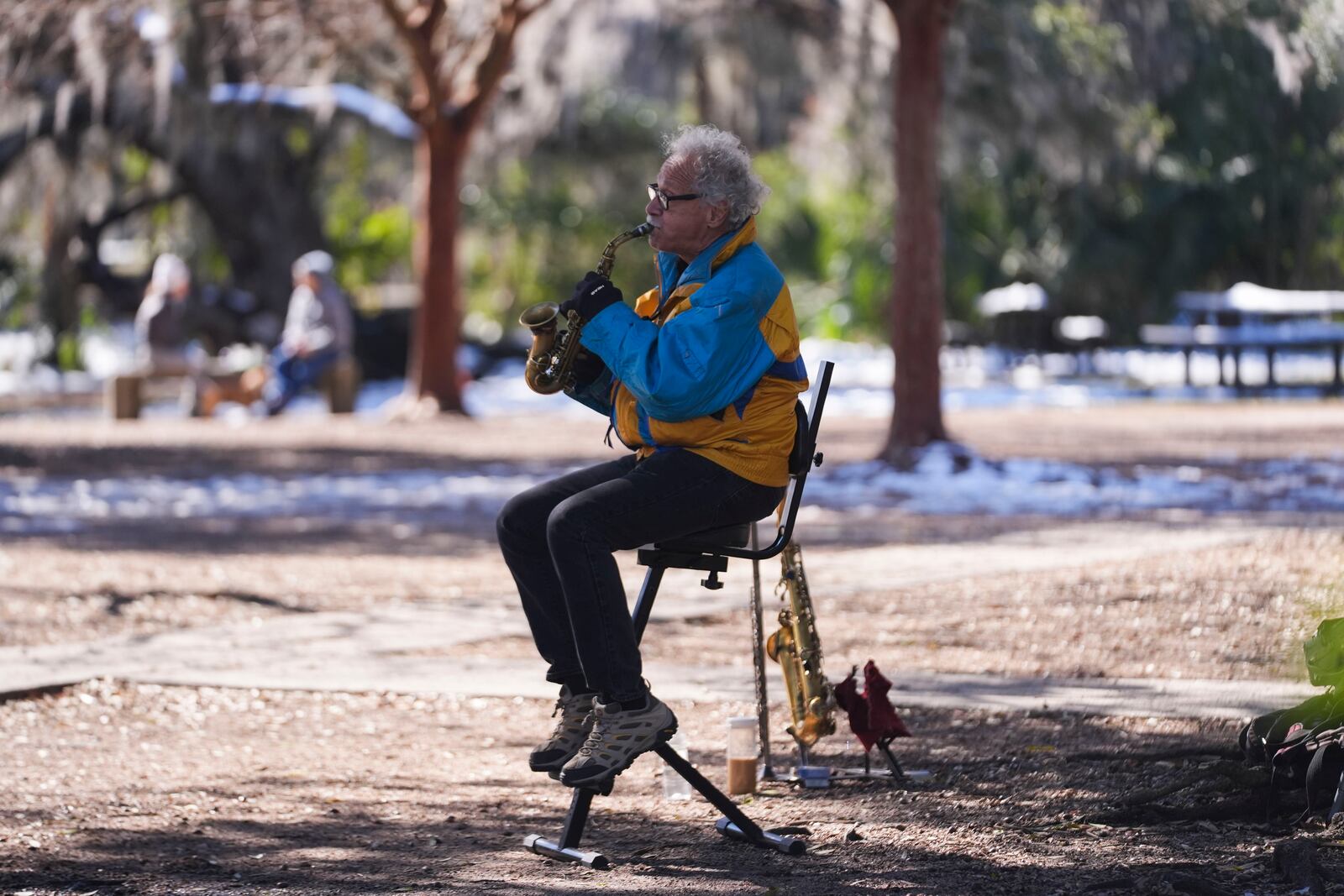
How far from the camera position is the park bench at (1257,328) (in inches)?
1084

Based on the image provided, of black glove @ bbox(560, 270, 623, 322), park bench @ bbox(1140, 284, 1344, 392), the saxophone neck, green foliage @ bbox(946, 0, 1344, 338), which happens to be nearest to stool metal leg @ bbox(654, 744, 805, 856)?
black glove @ bbox(560, 270, 623, 322)

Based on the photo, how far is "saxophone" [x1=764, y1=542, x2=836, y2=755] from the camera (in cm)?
546

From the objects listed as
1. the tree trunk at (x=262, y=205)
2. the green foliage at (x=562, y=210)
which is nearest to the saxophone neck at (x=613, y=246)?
the tree trunk at (x=262, y=205)

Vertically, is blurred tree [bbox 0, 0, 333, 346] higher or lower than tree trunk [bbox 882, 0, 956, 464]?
higher

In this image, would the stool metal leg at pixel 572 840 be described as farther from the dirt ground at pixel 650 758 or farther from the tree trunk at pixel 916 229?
the tree trunk at pixel 916 229

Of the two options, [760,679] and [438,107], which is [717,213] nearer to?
[760,679]

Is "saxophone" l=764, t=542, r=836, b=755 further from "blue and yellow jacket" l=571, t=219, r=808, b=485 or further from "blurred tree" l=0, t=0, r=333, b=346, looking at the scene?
"blurred tree" l=0, t=0, r=333, b=346

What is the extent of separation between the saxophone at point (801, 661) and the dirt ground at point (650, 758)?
0.20m

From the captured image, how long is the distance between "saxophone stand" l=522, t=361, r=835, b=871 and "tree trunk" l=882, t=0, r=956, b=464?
10.9 metres

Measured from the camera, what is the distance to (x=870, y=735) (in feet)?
18.1

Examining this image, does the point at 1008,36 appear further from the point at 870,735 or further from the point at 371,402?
the point at 870,735

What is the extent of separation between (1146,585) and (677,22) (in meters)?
14.2

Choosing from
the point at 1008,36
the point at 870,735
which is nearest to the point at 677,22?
the point at 1008,36

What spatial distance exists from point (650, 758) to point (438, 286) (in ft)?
56.6
